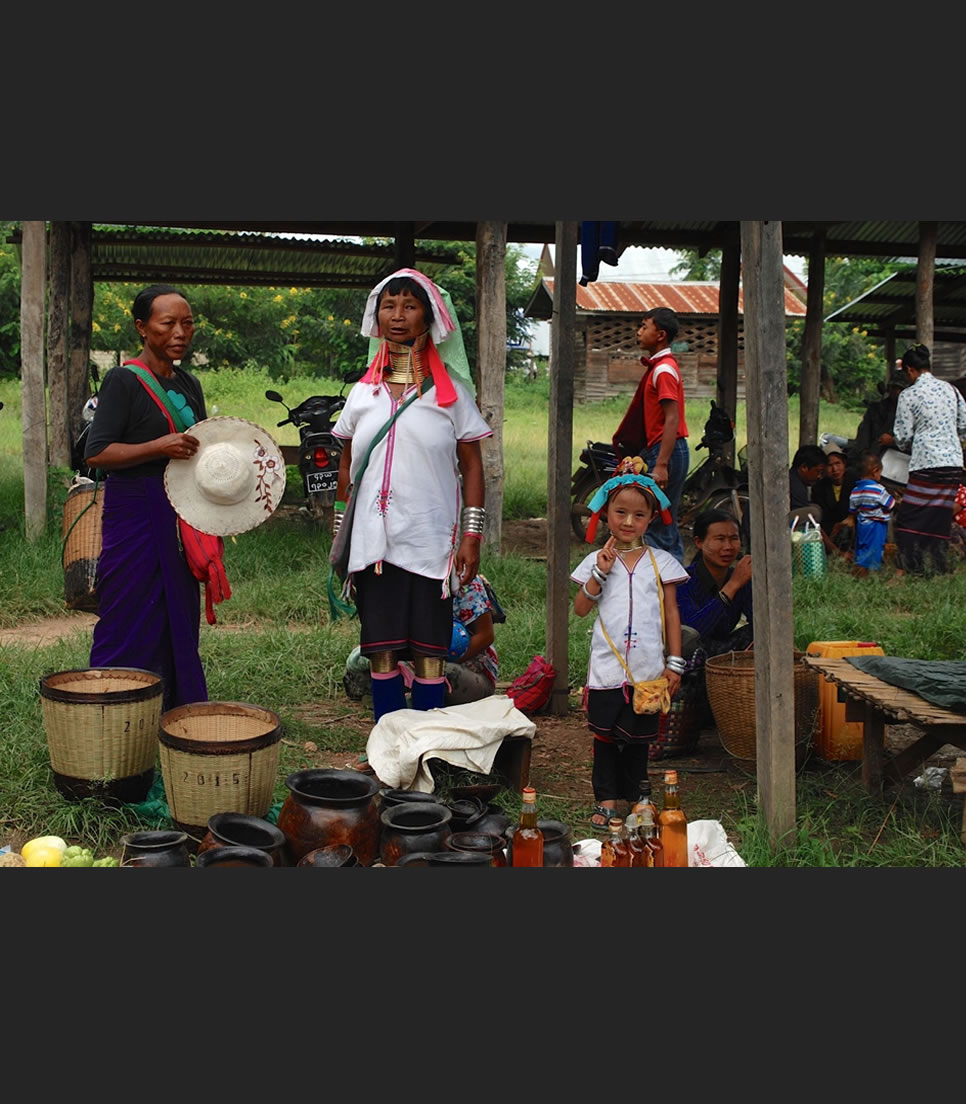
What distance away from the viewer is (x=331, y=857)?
3.59 meters

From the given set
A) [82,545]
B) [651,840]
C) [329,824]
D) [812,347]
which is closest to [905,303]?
[812,347]

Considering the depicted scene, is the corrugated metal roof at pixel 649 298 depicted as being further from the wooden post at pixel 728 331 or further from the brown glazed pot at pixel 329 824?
the brown glazed pot at pixel 329 824

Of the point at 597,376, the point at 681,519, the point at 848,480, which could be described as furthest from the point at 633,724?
the point at 597,376

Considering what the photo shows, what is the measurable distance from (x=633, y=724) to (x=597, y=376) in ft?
71.6

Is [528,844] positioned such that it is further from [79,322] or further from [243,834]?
[79,322]

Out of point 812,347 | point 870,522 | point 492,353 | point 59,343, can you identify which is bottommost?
point 870,522

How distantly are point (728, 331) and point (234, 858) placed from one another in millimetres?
9564

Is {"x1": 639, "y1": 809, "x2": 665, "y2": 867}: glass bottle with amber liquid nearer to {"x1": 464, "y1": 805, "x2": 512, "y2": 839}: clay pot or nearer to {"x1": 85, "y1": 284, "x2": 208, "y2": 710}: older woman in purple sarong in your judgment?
{"x1": 464, "y1": 805, "x2": 512, "y2": 839}: clay pot

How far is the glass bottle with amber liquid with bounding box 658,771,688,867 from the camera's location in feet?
12.1

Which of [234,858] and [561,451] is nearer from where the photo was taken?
[234,858]

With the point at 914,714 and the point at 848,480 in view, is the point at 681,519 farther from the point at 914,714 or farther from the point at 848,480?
the point at 914,714

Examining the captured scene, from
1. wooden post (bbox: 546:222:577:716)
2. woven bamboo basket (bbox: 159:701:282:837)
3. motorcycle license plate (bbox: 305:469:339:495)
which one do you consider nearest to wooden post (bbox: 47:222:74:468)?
motorcycle license plate (bbox: 305:469:339:495)

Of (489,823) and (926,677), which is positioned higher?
(926,677)

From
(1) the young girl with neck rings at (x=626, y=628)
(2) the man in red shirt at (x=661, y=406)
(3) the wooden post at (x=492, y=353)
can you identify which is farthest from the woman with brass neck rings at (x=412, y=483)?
(3) the wooden post at (x=492, y=353)
